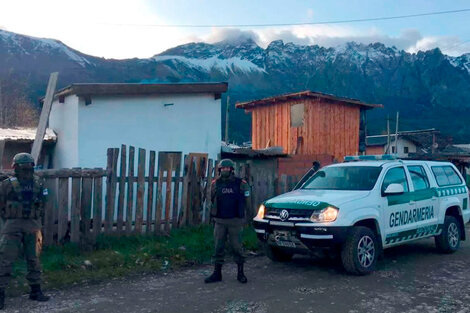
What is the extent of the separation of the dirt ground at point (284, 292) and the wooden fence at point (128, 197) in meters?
1.63

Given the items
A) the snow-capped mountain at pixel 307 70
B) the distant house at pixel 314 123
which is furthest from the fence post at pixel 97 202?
the snow-capped mountain at pixel 307 70

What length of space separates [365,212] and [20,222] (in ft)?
15.5

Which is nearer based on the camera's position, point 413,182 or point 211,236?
point 413,182

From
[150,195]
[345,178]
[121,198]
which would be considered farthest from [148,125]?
[345,178]

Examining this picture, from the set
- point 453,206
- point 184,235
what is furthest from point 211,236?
point 453,206

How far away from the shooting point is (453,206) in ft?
30.3

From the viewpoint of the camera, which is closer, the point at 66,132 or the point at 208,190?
the point at 208,190

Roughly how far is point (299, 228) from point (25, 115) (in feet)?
89.1

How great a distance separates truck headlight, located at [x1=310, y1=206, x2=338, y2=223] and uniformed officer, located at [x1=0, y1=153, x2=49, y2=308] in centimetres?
369

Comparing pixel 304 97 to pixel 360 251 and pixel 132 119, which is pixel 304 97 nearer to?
pixel 132 119

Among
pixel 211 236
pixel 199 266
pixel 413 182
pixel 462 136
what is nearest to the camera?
pixel 199 266

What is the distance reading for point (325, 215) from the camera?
23.1 ft

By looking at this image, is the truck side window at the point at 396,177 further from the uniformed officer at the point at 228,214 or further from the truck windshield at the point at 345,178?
the uniformed officer at the point at 228,214

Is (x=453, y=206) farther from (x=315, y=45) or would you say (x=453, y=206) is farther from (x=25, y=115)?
(x=315, y=45)
